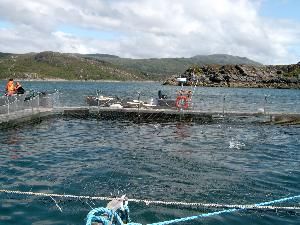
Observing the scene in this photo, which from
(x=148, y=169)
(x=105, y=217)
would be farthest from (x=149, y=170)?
(x=105, y=217)

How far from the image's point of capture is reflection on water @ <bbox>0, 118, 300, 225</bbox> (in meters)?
13.3

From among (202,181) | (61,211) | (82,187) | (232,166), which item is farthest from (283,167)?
(61,211)

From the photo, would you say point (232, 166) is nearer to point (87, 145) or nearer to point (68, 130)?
point (87, 145)

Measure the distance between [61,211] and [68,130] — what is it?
19109mm

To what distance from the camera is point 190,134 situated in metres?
31.1

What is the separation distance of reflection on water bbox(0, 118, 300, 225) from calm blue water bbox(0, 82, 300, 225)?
32mm

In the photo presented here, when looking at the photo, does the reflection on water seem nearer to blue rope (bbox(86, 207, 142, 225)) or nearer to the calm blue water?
the calm blue water

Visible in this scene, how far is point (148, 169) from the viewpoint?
18969mm

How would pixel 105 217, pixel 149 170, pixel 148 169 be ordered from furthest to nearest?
pixel 148 169 → pixel 149 170 → pixel 105 217

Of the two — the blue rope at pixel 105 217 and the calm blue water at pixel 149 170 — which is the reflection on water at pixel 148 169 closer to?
the calm blue water at pixel 149 170

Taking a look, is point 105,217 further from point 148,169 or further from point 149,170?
point 148,169

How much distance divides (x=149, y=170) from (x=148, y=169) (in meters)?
0.21

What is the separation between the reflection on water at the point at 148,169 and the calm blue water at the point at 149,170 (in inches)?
1.2

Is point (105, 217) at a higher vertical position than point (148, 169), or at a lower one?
higher
